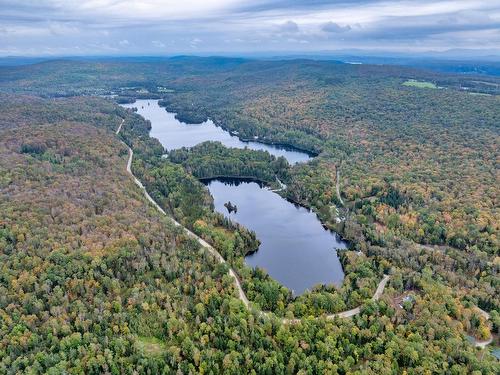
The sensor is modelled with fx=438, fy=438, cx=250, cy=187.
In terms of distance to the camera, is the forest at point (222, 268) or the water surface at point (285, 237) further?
the water surface at point (285, 237)

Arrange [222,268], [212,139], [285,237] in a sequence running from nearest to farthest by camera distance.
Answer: [222,268]
[285,237]
[212,139]

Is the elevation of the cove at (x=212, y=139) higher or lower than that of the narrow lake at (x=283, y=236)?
higher

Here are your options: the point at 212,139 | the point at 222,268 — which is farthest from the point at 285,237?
the point at 212,139

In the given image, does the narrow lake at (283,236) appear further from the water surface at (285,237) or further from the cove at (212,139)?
the cove at (212,139)

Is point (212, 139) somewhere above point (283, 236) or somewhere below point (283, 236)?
above

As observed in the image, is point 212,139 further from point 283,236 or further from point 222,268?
point 222,268

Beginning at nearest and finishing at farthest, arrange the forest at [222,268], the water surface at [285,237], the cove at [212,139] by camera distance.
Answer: the forest at [222,268], the water surface at [285,237], the cove at [212,139]

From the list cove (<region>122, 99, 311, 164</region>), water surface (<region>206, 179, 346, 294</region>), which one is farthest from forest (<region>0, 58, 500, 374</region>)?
cove (<region>122, 99, 311, 164</region>)

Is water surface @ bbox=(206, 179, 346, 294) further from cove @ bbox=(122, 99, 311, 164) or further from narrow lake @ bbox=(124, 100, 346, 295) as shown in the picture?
cove @ bbox=(122, 99, 311, 164)

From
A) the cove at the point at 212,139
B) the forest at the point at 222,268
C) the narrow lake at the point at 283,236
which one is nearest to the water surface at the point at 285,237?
the narrow lake at the point at 283,236
